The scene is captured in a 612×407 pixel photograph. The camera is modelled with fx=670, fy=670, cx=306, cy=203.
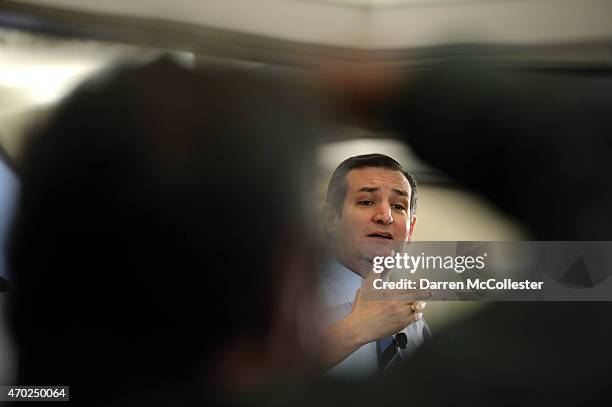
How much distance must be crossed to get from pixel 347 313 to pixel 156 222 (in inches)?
19.2

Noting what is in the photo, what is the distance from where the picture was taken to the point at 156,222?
5.09 ft

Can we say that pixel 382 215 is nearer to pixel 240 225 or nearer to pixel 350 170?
pixel 350 170

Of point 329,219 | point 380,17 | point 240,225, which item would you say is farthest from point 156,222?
point 380,17

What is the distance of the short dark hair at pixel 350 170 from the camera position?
1.55 meters

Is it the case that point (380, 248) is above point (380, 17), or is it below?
below

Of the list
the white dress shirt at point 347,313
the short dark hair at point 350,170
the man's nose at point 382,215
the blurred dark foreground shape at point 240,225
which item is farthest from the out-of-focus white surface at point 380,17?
the white dress shirt at point 347,313

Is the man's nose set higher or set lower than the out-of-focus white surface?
lower

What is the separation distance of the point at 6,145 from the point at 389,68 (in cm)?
91

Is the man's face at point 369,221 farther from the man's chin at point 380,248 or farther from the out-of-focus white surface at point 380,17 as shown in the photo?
the out-of-focus white surface at point 380,17

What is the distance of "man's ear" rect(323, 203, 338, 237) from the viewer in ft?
5.08

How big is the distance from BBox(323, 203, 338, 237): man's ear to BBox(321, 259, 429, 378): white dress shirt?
7cm

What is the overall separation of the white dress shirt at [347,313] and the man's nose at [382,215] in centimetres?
13

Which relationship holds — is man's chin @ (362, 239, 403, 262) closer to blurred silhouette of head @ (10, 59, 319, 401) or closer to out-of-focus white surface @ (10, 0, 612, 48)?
blurred silhouette of head @ (10, 59, 319, 401)

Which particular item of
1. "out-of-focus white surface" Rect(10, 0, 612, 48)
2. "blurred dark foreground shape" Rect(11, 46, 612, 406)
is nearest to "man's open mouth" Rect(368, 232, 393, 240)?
"blurred dark foreground shape" Rect(11, 46, 612, 406)
